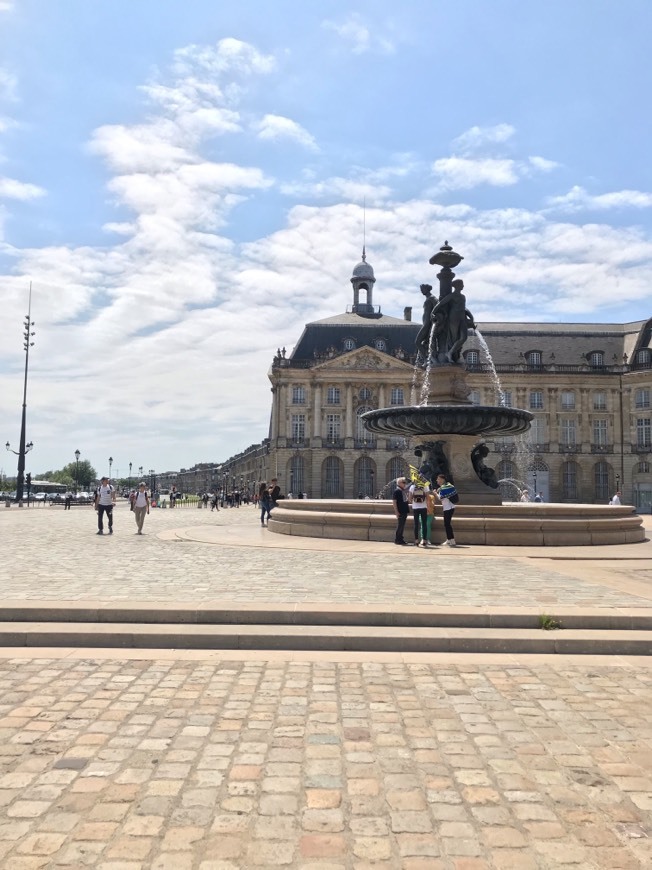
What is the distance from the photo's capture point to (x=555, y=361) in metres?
72.3

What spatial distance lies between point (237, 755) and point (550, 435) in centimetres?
7056

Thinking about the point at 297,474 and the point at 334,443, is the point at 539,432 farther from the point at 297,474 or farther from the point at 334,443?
the point at 297,474

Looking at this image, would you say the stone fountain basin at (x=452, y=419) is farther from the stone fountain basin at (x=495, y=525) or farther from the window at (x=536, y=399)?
the window at (x=536, y=399)

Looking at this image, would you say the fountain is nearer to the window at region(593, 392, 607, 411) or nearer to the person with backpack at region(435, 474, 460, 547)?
the person with backpack at region(435, 474, 460, 547)

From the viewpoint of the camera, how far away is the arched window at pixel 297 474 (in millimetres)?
68625

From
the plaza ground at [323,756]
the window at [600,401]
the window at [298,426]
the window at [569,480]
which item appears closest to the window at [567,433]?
the window at [569,480]

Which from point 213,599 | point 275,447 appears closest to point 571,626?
point 213,599

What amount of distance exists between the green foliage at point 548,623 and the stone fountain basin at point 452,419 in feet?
32.6

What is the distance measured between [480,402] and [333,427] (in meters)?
15.3

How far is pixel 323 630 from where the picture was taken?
6.63 m

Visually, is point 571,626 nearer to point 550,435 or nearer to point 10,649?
point 10,649

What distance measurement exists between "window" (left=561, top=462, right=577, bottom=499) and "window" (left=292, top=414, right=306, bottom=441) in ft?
89.3

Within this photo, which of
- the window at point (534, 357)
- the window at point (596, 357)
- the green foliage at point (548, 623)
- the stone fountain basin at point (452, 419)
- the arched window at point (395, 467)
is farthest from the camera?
the window at point (534, 357)

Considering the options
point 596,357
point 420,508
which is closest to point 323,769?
point 420,508
